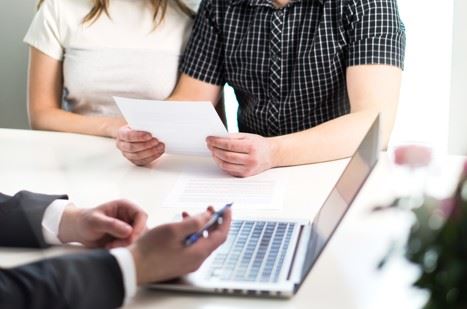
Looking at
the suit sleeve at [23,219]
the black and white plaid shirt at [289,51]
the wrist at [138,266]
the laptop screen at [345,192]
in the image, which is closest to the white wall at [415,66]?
the black and white plaid shirt at [289,51]

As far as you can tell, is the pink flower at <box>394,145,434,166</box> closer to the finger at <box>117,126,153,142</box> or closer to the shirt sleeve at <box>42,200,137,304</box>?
the shirt sleeve at <box>42,200,137,304</box>

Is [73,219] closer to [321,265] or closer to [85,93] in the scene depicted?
[321,265]

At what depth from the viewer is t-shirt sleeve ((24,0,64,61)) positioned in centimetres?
193

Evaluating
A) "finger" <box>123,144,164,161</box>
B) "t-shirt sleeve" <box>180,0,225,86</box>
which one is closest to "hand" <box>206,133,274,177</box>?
"finger" <box>123,144,164,161</box>

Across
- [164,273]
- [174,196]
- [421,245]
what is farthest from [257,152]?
[421,245]

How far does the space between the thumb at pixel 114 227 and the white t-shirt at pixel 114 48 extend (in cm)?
89

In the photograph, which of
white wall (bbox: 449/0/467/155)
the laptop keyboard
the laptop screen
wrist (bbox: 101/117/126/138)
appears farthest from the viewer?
white wall (bbox: 449/0/467/155)

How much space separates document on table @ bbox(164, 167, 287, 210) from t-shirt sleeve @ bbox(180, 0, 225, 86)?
1.56 feet

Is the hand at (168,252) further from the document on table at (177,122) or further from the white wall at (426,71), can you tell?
the white wall at (426,71)

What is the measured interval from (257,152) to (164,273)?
0.52m

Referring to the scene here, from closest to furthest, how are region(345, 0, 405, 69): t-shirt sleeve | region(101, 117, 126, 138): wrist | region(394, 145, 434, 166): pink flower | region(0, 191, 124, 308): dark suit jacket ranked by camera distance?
region(394, 145, 434, 166): pink flower, region(0, 191, 124, 308): dark suit jacket, region(345, 0, 405, 69): t-shirt sleeve, region(101, 117, 126, 138): wrist

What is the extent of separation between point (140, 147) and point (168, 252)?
578 millimetres

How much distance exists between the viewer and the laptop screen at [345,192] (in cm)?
104

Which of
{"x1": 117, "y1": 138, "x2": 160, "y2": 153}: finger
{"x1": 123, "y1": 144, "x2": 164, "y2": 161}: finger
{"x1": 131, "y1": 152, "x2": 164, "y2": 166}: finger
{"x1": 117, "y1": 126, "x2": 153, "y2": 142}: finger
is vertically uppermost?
{"x1": 117, "y1": 126, "x2": 153, "y2": 142}: finger
